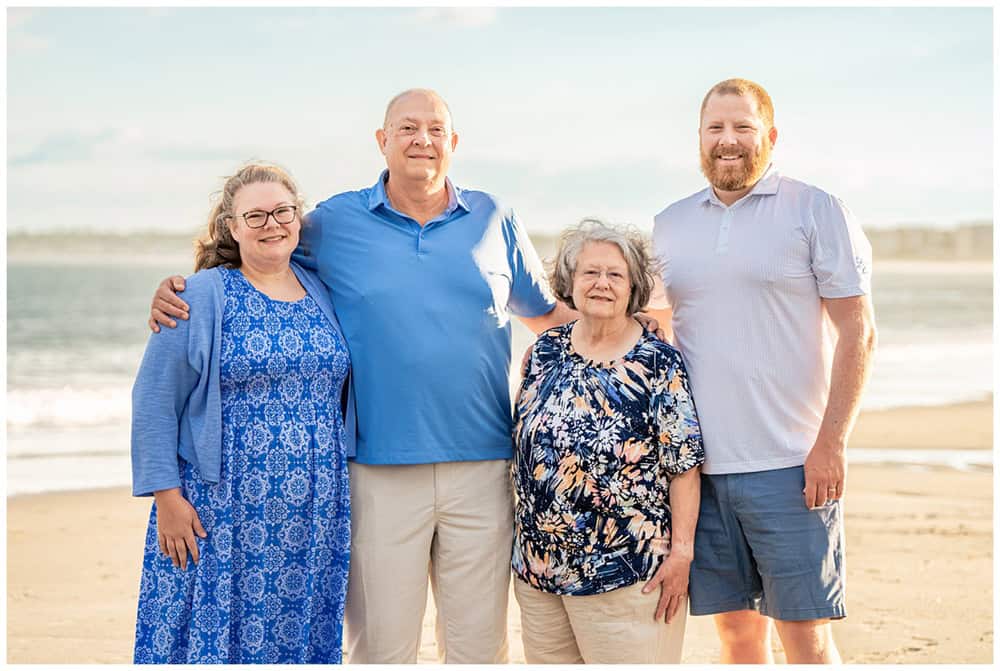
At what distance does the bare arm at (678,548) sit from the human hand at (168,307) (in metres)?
1.64

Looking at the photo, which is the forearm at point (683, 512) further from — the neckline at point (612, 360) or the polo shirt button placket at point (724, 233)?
the polo shirt button placket at point (724, 233)

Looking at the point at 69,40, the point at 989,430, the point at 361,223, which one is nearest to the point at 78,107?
the point at 69,40

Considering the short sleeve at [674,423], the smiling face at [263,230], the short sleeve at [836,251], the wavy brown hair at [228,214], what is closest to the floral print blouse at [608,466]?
the short sleeve at [674,423]

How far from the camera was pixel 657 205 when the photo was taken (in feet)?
131

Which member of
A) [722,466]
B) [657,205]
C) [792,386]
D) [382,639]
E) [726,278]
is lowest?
[382,639]

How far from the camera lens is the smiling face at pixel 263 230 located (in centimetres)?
344

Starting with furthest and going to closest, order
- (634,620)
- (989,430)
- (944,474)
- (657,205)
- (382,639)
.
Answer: (657,205) → (989,430) → (944,474) → (382,639) → (634,620)

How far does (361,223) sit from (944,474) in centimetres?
665

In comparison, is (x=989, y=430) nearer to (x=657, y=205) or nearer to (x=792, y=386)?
(x=792, y=386)

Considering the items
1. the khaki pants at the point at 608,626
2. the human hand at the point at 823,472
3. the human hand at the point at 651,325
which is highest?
the human hand at the point at 651,325

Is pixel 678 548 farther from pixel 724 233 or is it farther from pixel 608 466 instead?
pixel 724 233

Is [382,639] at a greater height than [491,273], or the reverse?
[491,273]

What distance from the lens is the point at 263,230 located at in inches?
135

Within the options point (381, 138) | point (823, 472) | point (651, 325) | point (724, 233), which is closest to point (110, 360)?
point (381, 138)
